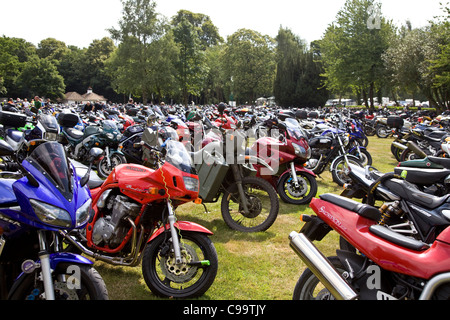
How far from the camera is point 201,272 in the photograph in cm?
325

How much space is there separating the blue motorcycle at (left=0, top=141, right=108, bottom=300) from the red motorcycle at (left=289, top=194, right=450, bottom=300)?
1375 mm

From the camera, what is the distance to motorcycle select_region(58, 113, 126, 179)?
758 centimetres

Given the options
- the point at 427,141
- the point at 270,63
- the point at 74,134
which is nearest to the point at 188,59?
the point at 270,63

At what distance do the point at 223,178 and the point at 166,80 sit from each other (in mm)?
38114

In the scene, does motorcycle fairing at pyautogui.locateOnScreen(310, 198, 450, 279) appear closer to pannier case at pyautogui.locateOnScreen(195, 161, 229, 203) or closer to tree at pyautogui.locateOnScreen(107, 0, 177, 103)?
pannier case at pyautogui.locateOnScreen(195, 161, 229, 203)

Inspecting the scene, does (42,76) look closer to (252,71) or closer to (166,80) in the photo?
(166,80)

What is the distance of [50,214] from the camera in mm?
2152

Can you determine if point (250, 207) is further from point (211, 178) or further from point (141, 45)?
point (141, 45)

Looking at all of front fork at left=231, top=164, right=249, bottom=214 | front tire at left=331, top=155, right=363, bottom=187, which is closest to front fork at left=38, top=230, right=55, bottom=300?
front fork at left=231, top=164, right=249, bottom=214

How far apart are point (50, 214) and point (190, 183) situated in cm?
121

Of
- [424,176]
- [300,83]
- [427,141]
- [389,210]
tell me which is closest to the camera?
[389,210]

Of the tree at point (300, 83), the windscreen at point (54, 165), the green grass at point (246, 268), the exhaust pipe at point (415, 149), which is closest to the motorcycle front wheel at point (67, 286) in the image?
the windscreen at point (54, 165)

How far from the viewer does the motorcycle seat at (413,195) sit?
2936 millimetres

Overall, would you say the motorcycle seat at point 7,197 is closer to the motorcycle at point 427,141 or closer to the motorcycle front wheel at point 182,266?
the motorcycle front wheel at point 182,266
